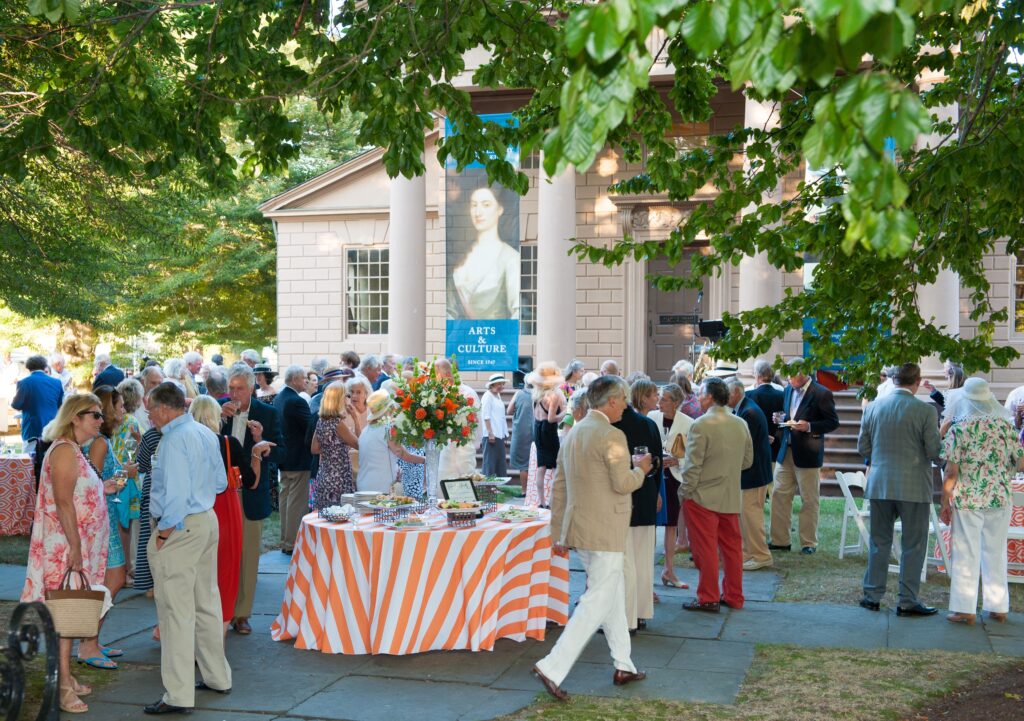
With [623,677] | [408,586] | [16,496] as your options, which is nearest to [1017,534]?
[623,677]

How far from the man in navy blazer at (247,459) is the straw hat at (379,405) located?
922mm

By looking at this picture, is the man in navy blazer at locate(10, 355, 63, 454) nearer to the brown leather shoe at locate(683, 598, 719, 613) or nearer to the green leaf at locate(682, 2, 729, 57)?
the brown leather shoe at locate(683, 598, 719, 613)

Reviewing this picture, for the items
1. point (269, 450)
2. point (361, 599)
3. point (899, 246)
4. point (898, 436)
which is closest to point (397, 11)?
point (269, 450)

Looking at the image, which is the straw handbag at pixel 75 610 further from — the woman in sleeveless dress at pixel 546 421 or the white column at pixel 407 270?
the white column at pixel 407 270

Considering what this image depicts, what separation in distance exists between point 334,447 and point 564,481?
3.55 m

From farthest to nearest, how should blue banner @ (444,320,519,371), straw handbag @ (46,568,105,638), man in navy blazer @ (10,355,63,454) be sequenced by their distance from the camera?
blue banner @ (444,320,519,371), man in navy blazer @ (10,355,63,454), straw handbag @ (46,568,105,638)

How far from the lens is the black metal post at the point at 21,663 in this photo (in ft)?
17.8

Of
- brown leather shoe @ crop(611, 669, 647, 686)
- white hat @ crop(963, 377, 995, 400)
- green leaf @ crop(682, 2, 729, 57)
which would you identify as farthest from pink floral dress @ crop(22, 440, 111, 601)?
white hat @ crop(963, 377, 995, 400)

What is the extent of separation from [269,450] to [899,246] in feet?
22.4

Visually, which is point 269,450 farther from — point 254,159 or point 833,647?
point 833,647

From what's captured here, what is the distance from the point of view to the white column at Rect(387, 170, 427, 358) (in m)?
21.8

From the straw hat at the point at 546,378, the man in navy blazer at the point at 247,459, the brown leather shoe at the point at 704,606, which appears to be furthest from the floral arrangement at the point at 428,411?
the straw hat at the point at 546,378

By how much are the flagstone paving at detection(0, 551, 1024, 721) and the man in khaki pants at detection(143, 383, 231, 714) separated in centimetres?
30

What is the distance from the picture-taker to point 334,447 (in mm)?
10305
